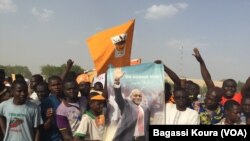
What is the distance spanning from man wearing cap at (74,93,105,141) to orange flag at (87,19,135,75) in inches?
31.0

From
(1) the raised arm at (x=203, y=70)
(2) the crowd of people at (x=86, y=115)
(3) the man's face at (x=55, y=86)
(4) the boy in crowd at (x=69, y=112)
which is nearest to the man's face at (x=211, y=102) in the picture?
(2) the crowd of people at (x=86, y=115)

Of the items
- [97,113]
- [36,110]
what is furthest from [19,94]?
[97,113]

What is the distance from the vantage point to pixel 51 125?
5699 mm

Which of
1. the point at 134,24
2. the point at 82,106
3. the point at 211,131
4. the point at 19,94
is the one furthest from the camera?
the point at 134,24

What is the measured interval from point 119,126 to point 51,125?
104 cm

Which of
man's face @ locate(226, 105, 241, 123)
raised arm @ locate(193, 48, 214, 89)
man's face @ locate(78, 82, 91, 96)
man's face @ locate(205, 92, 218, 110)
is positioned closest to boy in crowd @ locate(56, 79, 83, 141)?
man's face @ locate(78, 82, 91, 96)

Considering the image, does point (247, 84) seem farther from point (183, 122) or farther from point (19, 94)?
point (19, 94)

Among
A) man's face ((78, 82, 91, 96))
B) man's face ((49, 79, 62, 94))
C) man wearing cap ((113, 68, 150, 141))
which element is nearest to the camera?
man wearing cap ((113, 68, 150, 141))

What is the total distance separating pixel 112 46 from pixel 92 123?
143cm

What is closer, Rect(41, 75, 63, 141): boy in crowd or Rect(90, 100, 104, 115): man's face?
Rect(90, 100, 104, 115): man's face

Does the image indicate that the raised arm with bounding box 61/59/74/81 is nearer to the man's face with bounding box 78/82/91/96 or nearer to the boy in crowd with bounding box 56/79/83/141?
the man's face with bounding box 78/82/91/96

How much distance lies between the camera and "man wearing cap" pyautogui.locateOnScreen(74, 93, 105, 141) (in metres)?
5.29

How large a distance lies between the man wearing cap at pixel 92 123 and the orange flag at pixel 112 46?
79 cm

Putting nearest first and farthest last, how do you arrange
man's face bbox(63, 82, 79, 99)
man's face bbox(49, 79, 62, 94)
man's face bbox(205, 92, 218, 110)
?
man's face bbox(63, 82, 79, 99), man's face bbox(205, 92, 218, 110), man's face bbox(49, 79, 62, 94)
